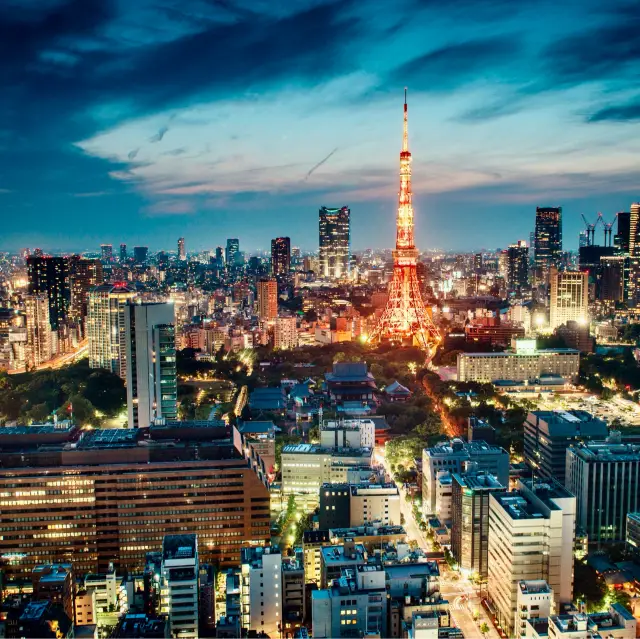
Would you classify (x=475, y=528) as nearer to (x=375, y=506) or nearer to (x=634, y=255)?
(x=375, y=506)

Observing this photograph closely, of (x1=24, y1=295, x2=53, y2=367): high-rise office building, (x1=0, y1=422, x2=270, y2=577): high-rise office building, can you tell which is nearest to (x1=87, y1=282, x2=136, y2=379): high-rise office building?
(x1=24, y1=295, x2=53, y2=367): high-rise office building

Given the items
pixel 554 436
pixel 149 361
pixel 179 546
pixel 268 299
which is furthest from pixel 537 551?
pixel 268 299

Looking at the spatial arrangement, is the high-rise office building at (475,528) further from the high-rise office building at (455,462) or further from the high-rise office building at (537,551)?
the high-rise office building at (455,462)

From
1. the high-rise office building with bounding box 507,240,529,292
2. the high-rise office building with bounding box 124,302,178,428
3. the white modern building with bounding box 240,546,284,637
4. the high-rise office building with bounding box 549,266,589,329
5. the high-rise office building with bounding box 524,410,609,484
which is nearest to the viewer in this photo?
the white modern building with bounding box 240,546,284,637

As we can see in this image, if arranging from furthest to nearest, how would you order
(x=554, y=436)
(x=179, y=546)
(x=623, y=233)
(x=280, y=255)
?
1. (x=280, y=255)
2. (x=623, y=233)
3. (x=554, y=436)
4. (x=179, y=546)

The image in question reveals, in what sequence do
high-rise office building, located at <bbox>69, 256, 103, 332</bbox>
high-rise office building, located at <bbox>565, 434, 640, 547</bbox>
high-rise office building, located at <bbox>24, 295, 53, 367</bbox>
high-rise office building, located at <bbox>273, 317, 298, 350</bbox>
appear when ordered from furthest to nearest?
high-rise office building, located at <bbox>69, 256, 103, 332</bbox>, high-rise office building, located at <bbox>273, 317, 298, 350</bbox>, high-rise office building, located at <bbox>24, 295, 53, 367</bbox>, high-rise office building, located at <bbox>565, 434, 640, 547</bbox>

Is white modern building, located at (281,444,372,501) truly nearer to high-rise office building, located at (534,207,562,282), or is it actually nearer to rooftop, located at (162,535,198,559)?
rooftop, located at (162,535,198,559)
